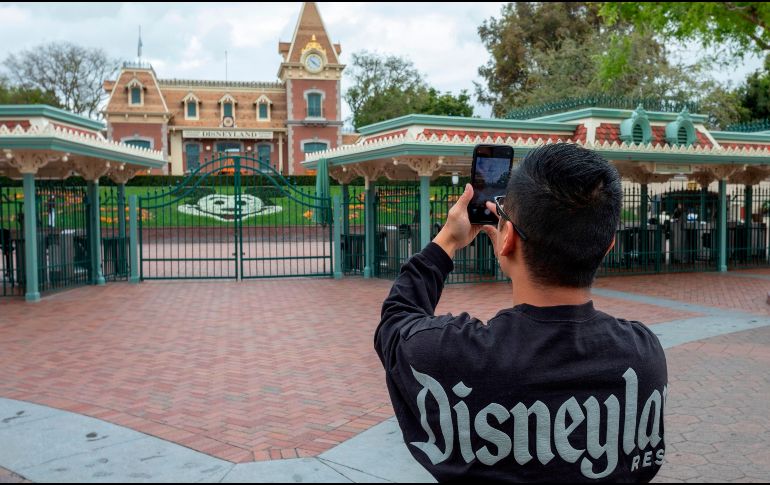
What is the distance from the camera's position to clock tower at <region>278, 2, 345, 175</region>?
4278cm

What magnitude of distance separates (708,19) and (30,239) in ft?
47.9

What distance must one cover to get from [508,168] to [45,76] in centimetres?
4909

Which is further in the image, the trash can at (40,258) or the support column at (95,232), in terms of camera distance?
the support column at (95,232)

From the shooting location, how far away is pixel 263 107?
4419 centimetres

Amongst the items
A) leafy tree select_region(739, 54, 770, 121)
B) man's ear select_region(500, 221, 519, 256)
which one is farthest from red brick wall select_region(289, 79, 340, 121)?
man's ear select_region(500, 221, 519, 256)

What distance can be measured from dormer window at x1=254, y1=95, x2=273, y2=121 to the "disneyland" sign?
134cm

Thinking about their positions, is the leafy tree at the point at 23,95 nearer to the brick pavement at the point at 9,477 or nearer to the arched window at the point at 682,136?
the arched window at the point at 682,136

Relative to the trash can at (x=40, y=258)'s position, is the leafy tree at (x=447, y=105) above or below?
above

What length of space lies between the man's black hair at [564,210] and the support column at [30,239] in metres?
11.8

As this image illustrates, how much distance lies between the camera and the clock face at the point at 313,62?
42906mm

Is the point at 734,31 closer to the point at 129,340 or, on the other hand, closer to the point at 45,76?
the point at 129,340

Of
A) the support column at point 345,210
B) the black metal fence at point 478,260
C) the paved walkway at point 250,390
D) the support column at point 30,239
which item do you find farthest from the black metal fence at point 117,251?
the black metal fence at point 478,260

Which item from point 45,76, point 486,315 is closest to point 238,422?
point 486,315

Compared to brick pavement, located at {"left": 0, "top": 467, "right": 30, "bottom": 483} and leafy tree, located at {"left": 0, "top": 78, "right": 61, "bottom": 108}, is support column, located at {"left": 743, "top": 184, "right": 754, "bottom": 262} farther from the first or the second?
leafy tree, located at {"left": 0, "top": 78, "right": 61, "bottom": 108}
